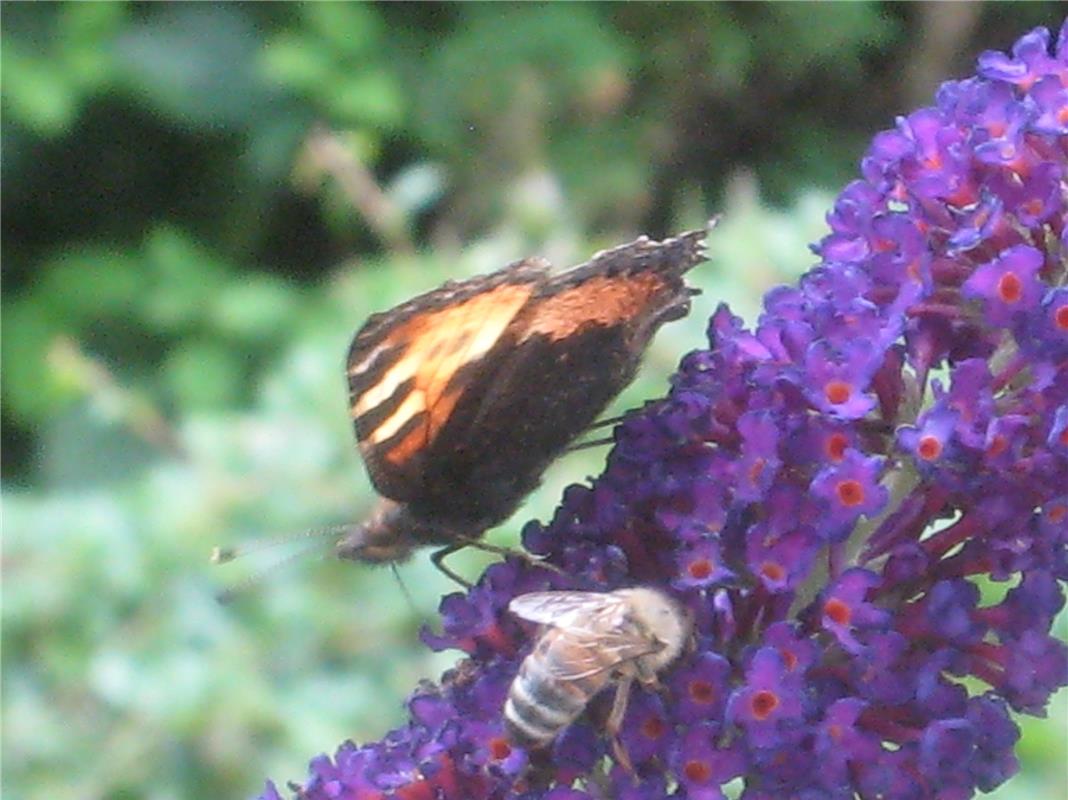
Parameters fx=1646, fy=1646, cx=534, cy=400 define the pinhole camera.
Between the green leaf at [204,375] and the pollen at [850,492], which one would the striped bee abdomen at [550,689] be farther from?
the green leaf at [204,375]

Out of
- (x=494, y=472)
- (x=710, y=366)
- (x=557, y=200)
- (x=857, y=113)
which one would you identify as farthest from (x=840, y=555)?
(x=857, y=113)

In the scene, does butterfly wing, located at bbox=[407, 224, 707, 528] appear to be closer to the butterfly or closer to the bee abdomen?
the butterfly

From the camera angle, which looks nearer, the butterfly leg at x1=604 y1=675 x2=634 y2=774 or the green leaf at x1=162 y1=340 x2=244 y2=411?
the butterfly leg at x1=604 y1=675 x2=634 y2=774

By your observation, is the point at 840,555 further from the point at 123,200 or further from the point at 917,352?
the point at 123,200

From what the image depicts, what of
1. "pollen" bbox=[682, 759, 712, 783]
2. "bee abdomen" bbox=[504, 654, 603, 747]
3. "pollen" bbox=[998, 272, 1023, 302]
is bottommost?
"pollen" bbox=[682, 759, 712, 783]

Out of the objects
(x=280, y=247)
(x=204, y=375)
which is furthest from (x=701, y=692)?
(x=280, y=247)

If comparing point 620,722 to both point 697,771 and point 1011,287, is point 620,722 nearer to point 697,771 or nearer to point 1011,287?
point 697,771

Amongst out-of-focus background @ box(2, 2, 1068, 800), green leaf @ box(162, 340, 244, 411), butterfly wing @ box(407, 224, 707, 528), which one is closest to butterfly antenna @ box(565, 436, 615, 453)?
butterfly wing @ box(407, 224, 707, 528)
